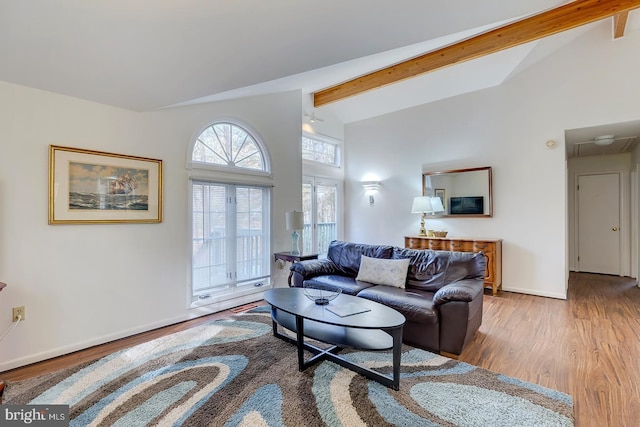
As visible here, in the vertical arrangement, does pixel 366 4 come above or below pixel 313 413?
above

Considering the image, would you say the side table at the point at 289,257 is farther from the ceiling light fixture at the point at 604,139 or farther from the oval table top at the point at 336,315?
the ceiling light fixture at the point at 604,139

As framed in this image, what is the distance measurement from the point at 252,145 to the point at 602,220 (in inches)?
259

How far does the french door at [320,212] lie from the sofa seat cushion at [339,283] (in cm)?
188

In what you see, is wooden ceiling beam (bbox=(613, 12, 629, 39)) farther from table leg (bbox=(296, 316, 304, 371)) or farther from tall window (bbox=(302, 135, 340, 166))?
table leg (bbox=(296, 316, 304, 371))

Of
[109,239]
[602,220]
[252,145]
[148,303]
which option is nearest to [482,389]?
[148,303]

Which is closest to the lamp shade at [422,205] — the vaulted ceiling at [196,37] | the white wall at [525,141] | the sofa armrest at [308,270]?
the white wall at [525,141]

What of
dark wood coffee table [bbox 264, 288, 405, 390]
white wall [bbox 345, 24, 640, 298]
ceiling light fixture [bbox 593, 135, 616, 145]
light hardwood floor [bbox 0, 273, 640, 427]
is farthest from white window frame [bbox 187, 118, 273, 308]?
ceiling light fixture [bbox 593, 135, 616, 145]

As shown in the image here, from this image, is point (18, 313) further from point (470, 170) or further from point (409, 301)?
point (470, 170)

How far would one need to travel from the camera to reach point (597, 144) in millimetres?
4773

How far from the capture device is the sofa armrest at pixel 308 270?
12.2 ft

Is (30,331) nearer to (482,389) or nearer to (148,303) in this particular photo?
(148,303)

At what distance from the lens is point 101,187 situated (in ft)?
9.21

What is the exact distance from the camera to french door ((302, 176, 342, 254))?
18.9 feet

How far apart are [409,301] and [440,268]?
28.2 inches
